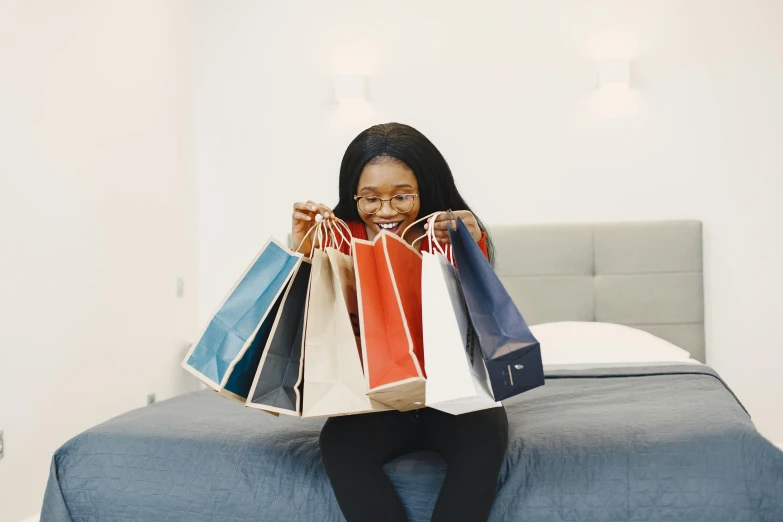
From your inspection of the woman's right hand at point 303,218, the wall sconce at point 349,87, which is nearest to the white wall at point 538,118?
the wall sconce at point 349,87

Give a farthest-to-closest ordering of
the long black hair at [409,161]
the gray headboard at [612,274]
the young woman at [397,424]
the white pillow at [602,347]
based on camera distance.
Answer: the gray headboard at [612,274], the white pillow at [602,347], the long black hair at [409,161], the young woman at [397,424]

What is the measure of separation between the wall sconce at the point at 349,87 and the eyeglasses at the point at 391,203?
1.59m

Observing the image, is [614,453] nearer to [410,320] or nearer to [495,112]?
[410,320]

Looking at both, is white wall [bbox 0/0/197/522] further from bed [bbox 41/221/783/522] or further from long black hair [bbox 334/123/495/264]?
long black hair [bbox 334/123/495/264]

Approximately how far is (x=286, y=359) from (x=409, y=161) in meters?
0.58

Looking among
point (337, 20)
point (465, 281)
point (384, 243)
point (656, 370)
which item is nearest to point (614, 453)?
point (465, 281)

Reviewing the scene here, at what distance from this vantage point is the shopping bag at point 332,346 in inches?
49.6

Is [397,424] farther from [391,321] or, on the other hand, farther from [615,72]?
[615,72]

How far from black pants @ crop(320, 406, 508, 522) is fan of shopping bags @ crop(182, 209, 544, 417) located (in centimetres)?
11

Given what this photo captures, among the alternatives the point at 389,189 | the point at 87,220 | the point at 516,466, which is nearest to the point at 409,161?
the point at 389,189

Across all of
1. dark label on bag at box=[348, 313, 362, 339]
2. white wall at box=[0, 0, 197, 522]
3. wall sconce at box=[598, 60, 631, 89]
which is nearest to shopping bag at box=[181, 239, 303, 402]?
dark label on bag at box=[348, 313, 362, 339]

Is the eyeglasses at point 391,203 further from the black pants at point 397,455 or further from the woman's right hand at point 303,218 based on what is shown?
the black pants at point 397,455

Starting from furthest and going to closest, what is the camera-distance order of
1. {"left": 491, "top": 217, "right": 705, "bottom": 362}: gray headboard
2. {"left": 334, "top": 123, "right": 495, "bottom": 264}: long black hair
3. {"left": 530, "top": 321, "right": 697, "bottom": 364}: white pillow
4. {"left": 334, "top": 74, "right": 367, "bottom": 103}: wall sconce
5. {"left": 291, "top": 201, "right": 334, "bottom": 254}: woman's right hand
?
{"left": 334, "top": 74, "right": 367, "bottom": 103}: wall sconce < {"left": 491, "top": 217, "right": 705, "bottom": 362}: gray headboard < {"left": 530, "top": 321, "right": 697, "bottom": 364}: white pillow < {"left": 334, "top": 123, "right": 495, "bottom": 264}: long black hair < {"left": 291, "top": 201, "right": 334, "bottom": 254}: woman's right hand

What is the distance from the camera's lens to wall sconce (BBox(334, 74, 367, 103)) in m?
3.17
